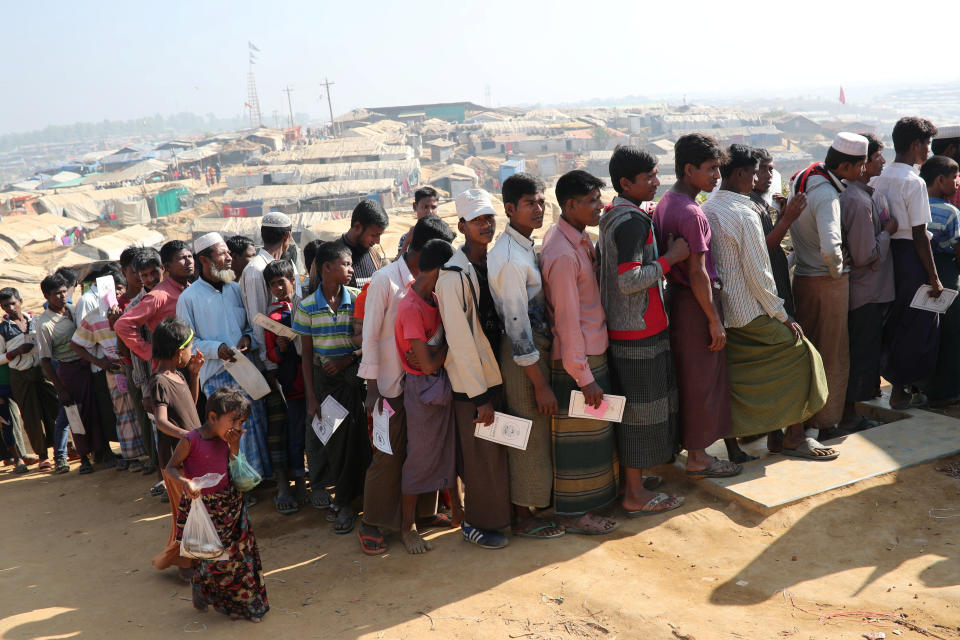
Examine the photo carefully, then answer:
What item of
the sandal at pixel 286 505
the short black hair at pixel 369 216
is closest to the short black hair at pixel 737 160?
the short black hair at pixel 369 216

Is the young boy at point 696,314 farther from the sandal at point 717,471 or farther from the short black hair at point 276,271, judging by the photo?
the short black hair at point 276,271

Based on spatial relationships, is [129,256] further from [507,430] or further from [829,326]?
[829,326]

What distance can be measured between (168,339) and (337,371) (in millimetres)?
952

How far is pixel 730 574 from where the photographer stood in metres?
3.48

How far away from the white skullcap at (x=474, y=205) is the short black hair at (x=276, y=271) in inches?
60.1

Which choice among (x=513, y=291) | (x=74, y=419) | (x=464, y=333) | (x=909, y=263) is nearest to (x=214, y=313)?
(x=464, y=333)

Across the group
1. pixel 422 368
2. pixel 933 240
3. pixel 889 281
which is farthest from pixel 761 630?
pixel 933 240

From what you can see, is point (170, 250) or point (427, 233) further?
point (170, 250)

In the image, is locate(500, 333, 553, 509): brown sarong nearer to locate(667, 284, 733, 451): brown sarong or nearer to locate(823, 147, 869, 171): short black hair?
locate(667, 284, 733, 451): brown sarong

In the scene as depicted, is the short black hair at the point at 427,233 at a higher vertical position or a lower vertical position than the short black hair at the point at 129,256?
higher

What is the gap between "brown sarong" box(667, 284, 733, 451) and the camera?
157 inches

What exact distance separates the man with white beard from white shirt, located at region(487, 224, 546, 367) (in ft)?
6.34

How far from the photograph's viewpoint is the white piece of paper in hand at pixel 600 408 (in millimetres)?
3750

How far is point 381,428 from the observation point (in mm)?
3943
